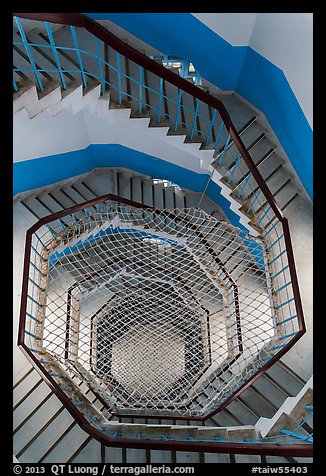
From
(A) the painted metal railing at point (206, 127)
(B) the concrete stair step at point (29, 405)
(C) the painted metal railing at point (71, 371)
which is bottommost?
(B) the concrete stair step at point (29, 405)

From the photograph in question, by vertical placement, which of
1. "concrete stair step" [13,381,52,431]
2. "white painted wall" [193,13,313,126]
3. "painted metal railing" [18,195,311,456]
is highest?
"white painted wall" [193,13,313,126]

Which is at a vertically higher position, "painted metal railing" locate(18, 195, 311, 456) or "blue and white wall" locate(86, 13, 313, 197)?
"blue and white wall" locate(86, 13, 313, 197)

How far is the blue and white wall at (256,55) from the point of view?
5.32 m

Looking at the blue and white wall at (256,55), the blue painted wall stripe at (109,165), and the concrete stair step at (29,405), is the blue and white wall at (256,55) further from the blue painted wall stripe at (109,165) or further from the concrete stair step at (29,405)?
the concrete stair step at (29,405)

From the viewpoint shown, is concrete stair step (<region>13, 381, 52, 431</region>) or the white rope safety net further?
the white rope safety net

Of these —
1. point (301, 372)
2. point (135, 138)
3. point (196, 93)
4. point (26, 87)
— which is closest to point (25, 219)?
point (135, 138)

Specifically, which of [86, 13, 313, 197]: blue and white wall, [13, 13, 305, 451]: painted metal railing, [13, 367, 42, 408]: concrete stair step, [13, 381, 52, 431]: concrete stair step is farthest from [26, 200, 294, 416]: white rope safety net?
[86, 13, 313, 197]: blue and white wall

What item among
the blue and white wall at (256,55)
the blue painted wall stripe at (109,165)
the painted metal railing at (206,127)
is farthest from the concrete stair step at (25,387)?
the blue and white wall at (256,55)

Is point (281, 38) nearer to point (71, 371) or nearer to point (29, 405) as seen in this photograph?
point (71, 371)

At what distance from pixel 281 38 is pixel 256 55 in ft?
2.34

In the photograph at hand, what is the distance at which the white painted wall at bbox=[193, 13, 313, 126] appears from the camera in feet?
16.3

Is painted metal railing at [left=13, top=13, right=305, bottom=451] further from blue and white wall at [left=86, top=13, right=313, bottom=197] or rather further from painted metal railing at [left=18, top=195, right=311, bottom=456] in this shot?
blue and white wall at [left=86, top=13, right=313, bottom=197]
